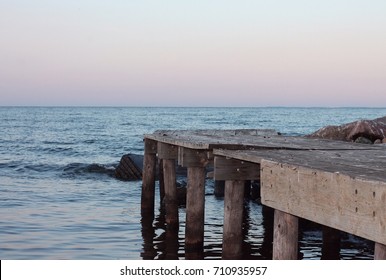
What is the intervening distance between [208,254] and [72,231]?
10.8ft

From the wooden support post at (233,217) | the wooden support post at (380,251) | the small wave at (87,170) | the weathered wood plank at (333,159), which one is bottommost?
the small wave at (87,170)

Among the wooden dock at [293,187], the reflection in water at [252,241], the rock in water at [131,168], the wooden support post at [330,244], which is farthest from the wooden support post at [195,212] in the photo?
the rock in water at [131,168]

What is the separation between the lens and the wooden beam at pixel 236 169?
974cm

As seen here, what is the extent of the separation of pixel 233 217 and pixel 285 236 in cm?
236

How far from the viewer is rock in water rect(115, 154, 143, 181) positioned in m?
23.8

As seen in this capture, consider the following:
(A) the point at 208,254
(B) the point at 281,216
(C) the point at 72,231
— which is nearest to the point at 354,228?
(B) the point at 281,216

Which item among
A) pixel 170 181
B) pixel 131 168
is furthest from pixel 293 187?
pixel 131 168

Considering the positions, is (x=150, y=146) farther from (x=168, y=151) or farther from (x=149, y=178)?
(x=168, y=151)

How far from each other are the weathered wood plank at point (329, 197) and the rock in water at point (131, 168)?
631 inches

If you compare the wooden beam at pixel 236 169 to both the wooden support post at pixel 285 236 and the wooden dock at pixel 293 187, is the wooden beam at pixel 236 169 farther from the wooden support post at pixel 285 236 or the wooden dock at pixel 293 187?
the wooden support post at pixel 285 236

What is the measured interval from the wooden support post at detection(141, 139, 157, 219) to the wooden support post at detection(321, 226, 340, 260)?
524 cm

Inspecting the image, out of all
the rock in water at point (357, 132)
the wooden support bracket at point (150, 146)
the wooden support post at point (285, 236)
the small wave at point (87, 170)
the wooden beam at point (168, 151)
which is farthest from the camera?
the small wave at point (87, 170)

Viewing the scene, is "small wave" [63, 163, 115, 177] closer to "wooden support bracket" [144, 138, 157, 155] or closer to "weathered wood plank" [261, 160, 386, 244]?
"wooden support bracket" [144, 138, 157, 155]

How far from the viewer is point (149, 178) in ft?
52.9
